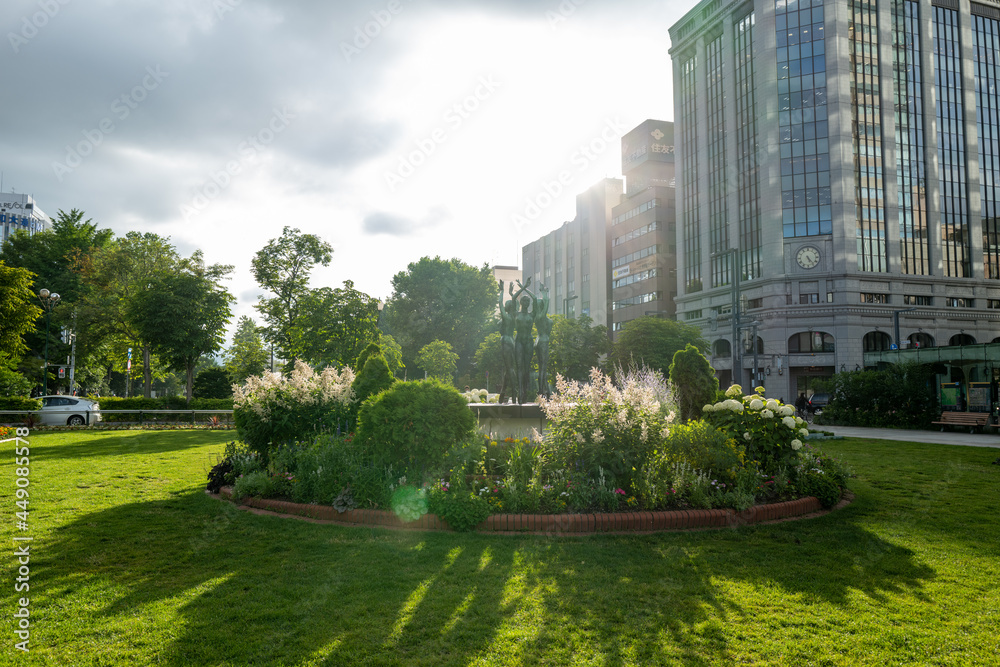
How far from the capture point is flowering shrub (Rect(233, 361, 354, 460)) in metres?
9.41

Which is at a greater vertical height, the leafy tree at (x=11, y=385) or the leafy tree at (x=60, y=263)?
the leafy tree at (x=60, y=263)

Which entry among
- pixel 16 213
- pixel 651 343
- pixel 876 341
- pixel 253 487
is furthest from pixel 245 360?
pixel 16 213

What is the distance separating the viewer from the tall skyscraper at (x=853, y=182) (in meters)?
49.3

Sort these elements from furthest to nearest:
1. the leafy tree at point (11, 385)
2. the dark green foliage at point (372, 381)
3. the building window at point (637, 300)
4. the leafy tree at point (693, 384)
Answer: the building window at point (637, 300)
the leafy tree at point (11, 385)
the leafy tree at point (693, 384)
the dark green foliage at point (372, 381)

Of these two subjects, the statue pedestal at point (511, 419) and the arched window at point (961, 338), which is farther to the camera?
the arched window at point (961, 338)

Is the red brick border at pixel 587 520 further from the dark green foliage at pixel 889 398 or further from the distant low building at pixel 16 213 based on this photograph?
the distant low building at pixel 16 213

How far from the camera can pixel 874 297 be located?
49.9 meters

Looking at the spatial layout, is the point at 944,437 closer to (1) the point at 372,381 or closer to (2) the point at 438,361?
(1) the point at 372,381

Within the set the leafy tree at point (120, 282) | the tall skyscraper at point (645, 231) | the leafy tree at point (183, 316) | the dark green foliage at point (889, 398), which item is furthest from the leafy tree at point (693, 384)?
the tall skyscraper at point (645, 231)

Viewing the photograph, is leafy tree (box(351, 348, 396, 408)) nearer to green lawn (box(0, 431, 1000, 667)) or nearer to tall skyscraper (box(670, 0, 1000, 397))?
green lawn (box(0, 431, 1000, 667))

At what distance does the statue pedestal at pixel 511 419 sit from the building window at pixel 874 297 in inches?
2013

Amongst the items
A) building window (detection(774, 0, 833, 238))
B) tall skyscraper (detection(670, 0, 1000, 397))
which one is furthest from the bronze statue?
building window (detection(774, 0, 833, 238))

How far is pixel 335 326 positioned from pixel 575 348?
76.8 feet

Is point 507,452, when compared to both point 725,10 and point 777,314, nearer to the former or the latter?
point 777,314
